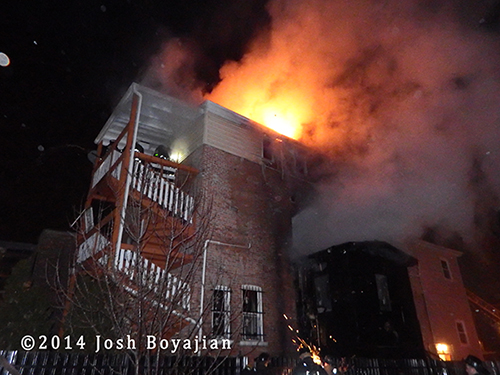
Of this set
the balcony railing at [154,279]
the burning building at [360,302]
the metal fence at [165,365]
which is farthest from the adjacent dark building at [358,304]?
the balcony railing at [154,279]

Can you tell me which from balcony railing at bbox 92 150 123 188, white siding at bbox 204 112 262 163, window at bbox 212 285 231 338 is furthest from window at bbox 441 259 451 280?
balcony railing at bbox 92 150 123 188

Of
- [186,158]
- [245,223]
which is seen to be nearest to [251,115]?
[186,158]

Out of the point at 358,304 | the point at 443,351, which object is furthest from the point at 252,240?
the point at 443,351

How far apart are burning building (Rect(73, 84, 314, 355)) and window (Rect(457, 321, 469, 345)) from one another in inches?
414

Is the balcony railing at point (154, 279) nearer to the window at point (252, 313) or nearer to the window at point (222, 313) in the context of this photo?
the window at point (222, 313)

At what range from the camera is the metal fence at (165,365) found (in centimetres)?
420

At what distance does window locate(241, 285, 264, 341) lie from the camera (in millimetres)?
9336

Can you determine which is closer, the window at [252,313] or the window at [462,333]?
the window at [252,313]

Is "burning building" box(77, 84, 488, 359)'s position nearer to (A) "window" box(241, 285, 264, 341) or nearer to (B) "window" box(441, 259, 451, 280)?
(A) "window" box(241, 285, 264, 341)

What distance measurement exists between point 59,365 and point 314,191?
10.8m

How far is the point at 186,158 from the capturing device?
11.2 m

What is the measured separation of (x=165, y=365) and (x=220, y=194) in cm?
621

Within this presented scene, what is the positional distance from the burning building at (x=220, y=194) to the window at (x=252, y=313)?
0.09 ft

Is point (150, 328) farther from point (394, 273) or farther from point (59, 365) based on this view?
point (394, 273)
